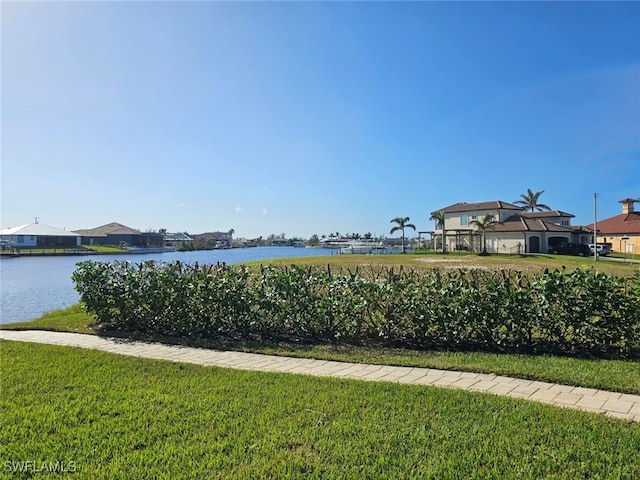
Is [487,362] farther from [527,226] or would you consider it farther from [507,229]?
[507,229]

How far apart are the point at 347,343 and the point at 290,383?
6.78 feet

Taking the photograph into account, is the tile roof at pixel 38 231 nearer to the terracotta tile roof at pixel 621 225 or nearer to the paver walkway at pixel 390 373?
the paver walkway at pixel 390 373

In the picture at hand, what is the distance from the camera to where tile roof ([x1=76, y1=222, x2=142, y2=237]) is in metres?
75.7

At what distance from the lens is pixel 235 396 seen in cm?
362

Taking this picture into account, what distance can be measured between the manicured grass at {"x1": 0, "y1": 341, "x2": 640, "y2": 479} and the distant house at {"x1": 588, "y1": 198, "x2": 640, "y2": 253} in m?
43.7

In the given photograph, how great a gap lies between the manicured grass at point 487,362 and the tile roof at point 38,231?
215 ft

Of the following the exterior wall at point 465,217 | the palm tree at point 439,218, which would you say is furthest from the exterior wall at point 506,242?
the palm tree at point 439,218

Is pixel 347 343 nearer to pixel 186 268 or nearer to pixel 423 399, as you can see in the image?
pixel 423 399

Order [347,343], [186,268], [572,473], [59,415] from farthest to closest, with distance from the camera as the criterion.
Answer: [186,268] < [347,343] < [59,415] < [572,473]

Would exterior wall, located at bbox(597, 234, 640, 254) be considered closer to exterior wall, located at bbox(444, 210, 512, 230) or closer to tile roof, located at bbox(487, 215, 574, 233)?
tile roof, located at bbox(487, 215, 574, 233)

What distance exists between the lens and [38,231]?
200 feet

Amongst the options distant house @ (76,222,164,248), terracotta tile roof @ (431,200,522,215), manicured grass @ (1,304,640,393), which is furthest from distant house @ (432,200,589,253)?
distant house @ (76,222,164,248)

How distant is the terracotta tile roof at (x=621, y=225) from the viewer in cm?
4011

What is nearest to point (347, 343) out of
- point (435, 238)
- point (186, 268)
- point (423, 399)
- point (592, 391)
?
point (423, 399)
